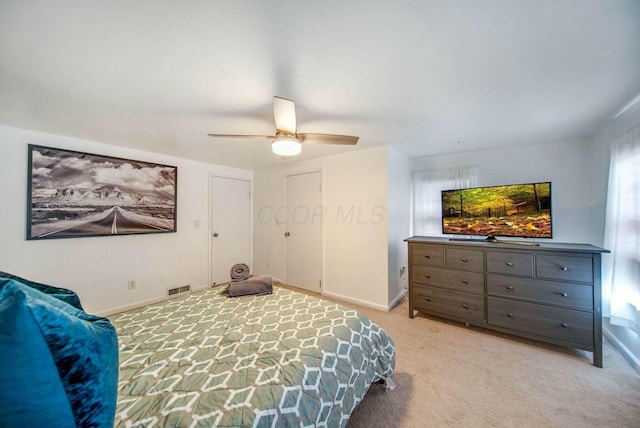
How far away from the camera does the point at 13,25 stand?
1.08 metres

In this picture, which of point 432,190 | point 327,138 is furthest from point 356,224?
point 327,138

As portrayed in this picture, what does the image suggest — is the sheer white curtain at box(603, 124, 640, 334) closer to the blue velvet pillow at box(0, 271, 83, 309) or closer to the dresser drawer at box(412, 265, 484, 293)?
the dresser drawer at box(412, 265, 484, 293)

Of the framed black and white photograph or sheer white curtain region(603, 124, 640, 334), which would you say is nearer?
sheer white curtain region(603, 124, 640, 334)

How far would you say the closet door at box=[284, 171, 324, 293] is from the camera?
3.56 metres

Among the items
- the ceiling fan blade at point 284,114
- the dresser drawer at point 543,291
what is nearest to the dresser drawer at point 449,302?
the dresser drawer at point 543,291

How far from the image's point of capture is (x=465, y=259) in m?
2.47

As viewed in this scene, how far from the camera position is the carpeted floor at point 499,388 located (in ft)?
4.62

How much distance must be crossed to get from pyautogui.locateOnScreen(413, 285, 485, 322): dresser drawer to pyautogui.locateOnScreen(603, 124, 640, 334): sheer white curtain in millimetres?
1017

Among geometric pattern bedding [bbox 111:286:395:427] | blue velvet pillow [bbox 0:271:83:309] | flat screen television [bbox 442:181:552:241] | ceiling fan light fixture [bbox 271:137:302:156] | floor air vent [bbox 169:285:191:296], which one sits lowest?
floor air vent [bbox 169:285:191:296]

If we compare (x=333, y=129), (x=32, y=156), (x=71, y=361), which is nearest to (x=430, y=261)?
(x=333, y=129)

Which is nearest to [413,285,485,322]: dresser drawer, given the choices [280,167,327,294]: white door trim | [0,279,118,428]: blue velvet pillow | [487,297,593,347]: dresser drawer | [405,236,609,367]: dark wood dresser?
[405,236,609,367]: dark wood dresser

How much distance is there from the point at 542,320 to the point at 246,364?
2680 millimetres

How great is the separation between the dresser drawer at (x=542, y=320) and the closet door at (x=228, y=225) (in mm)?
3903

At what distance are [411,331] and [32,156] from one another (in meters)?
4.53
